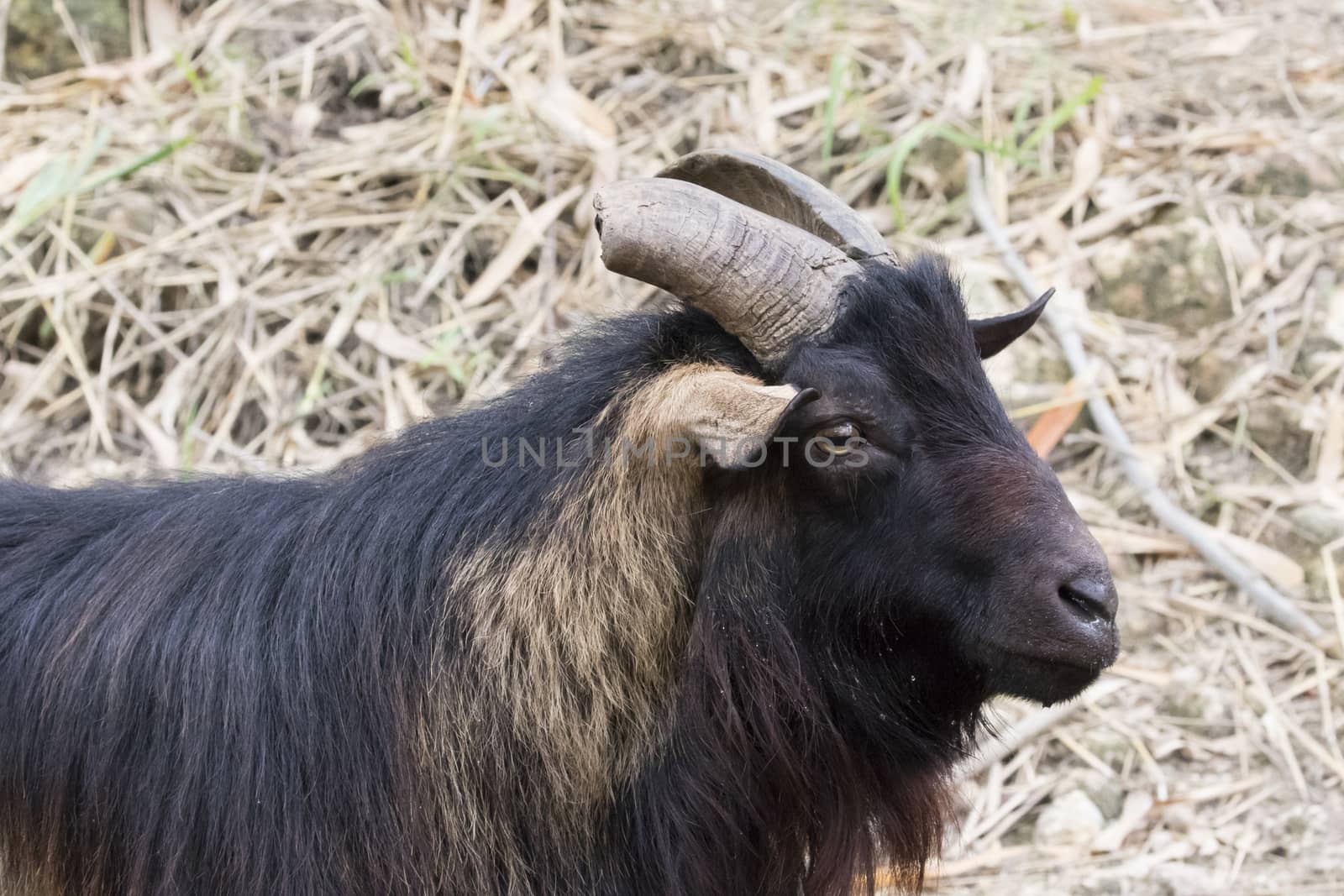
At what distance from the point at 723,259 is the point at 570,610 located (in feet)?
3.54

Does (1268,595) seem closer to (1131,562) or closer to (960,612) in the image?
(1131,562)

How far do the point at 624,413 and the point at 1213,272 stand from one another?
214 inches

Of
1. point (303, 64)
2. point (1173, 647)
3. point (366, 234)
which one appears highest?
point (303, 64)

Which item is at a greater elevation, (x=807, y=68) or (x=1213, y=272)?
(x=807, y=68)

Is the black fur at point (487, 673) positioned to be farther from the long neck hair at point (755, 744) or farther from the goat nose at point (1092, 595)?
the goat nose at point (1092, 595)

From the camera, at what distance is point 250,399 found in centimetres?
742

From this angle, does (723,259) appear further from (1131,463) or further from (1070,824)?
(1131,463)

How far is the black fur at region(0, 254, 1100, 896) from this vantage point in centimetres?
355

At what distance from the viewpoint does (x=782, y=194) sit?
404 centimetres

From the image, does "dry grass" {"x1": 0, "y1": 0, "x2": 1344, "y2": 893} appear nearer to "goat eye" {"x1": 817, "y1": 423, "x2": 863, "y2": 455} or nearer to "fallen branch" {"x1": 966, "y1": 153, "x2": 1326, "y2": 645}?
"fallen branch" {"x1": 966, "y1": 153, "x2": 1326, "y2": 645}

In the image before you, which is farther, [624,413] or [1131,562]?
[1131,562]

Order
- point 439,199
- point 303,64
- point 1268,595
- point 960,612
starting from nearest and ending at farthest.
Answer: point 960,612
point 1268,595
point 439,199
point 303,64

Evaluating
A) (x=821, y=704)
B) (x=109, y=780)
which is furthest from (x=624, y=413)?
(x=109, y=780)

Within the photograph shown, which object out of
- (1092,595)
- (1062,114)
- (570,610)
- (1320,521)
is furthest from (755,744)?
(1062,114)
